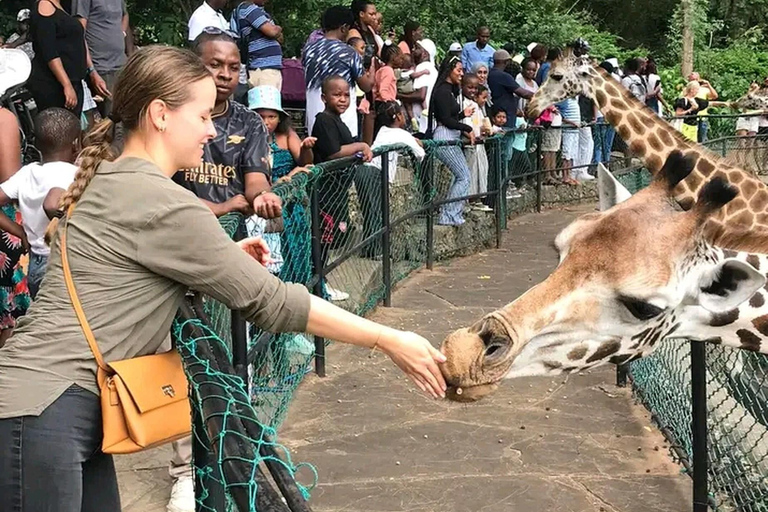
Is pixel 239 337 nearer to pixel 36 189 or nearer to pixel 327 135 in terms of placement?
pixel 36 189

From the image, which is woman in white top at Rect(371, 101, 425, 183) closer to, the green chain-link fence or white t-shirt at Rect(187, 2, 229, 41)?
the green chain-link fence

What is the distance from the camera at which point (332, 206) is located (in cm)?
662

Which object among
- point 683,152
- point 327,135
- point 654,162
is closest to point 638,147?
point 654,162

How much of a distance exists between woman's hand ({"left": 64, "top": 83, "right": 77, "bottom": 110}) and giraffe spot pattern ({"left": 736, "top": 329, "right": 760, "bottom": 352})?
16.2 feet

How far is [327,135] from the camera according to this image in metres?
7.18

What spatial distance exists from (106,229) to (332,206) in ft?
14.4

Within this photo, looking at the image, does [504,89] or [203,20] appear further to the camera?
[504,89]

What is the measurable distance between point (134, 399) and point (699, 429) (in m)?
2.84

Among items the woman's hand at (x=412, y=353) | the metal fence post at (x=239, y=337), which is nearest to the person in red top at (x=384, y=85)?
the metal fence post at (x=239, y=337)

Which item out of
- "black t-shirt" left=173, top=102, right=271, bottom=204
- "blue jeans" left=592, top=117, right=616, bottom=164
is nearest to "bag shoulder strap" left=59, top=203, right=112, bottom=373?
"black t-shirt" left=173, top=102, right=271, bottom=204

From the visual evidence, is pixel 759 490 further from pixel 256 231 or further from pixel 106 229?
pixel 106 229

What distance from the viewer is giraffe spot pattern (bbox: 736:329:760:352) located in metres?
3.59

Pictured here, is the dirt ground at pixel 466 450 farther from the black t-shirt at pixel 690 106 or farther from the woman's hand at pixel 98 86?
the black t-shirt at pixel 690 106

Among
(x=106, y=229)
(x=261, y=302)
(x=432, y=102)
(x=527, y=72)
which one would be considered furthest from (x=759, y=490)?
(x=527, y=72)
